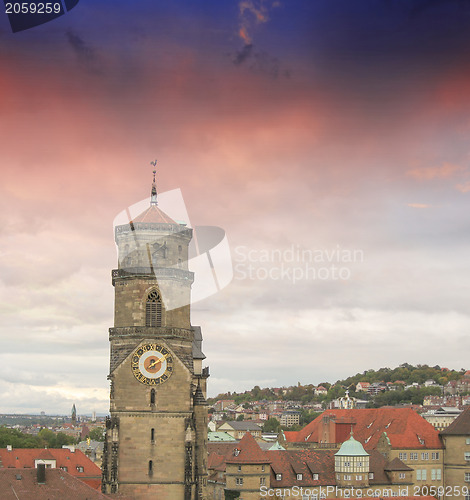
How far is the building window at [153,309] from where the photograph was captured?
2381 inches

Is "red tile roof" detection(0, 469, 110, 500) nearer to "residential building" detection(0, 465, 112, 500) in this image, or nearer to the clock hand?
"residential building" detection(0, 465, 112, 500)

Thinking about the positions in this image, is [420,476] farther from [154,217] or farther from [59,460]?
[154,217]

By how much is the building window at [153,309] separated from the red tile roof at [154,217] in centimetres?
512

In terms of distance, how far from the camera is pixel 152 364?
5978 cm

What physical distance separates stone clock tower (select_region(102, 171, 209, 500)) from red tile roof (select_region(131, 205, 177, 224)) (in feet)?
0.24

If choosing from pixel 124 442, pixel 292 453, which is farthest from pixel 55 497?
pixel 292 453

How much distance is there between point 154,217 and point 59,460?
191 ft

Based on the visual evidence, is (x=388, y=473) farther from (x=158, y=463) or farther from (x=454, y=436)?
(x=158, y=463)

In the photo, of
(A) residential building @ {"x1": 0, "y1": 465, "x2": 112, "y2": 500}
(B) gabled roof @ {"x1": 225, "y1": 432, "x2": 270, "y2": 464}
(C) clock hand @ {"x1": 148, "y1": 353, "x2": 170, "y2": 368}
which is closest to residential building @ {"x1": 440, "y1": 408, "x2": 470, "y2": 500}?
(B) gabled roof @ {"x1": 225, "y1": 432, "x2": 270, "y2": 464}

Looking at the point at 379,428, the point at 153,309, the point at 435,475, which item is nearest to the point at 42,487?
the point at 153,309

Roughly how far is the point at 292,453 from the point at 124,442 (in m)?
38.8

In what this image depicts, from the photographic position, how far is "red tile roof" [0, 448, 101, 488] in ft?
349

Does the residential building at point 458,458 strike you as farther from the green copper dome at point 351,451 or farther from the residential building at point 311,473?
the green copper dome at point 351,451

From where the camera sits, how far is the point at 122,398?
58938 millimetres
